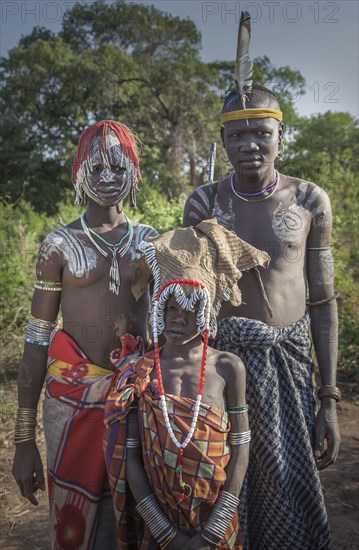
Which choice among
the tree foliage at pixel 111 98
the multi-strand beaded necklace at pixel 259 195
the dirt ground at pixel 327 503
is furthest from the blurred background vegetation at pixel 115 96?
the multi-strand beaded necklace at pixel 259 195

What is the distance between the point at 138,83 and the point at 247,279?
55.0ft

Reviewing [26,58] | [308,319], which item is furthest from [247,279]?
[26,58]

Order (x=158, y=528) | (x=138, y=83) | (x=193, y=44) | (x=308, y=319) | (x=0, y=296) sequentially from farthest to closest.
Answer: (x=193, y=44)
(x=138, y=83)
(x=0, y=296)
(x=308, y=319)
(x=158, y=528)

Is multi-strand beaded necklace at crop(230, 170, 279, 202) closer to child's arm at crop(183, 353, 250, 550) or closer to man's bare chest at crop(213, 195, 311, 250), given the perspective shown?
man's bare chest at crop(213, 195, 311, 250)

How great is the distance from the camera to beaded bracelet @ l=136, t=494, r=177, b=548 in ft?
5.91

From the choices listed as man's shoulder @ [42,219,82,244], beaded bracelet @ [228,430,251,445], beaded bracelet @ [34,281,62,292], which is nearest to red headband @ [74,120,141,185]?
man's shoulder @ [42,219,82,244]

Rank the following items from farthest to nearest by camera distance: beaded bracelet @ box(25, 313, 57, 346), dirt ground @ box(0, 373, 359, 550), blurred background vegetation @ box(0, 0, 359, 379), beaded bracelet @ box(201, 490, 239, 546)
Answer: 1. blurred background vegetation @ box(0, 0, 359, 379)
2. dirt ground @ box(0, 373, 359, 550)
3. beaded bracelet @ box(25, 313, 57, 346)
4. beaded bracelet @ box(201, 490, 239, 546)

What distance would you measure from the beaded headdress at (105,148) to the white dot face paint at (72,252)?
0.22 metres

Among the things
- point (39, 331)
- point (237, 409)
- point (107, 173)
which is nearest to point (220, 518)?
point (237, 409)

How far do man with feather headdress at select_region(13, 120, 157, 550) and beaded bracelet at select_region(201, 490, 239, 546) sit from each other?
0.47 m

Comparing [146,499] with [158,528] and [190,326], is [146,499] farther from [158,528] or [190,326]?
[190,326]

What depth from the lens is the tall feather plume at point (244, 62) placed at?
2.12 metres

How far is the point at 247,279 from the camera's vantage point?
2.15m

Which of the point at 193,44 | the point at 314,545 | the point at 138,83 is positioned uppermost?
the point at 193,44
